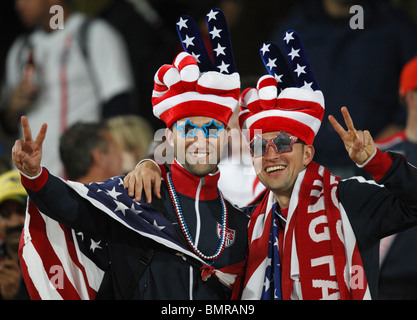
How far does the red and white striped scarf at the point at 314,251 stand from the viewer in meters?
3.66

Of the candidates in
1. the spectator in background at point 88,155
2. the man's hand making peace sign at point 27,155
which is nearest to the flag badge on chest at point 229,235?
the man's hand making peace sign at point 27,155

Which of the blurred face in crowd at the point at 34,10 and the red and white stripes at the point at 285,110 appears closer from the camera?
the red and white stripes at the point at 285,110

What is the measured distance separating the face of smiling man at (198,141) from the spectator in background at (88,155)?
1.37 meters

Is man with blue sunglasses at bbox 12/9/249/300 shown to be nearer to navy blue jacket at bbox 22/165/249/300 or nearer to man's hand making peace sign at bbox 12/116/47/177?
navy blue jacket at bbox 22/165/249/300

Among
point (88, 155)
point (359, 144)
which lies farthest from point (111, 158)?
point (359, 144)

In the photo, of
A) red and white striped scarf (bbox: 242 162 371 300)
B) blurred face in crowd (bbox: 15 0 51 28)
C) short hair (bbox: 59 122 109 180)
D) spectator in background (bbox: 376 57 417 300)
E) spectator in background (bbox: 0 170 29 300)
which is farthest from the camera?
blurred face in crowd (bbox: 15 0 51 28)

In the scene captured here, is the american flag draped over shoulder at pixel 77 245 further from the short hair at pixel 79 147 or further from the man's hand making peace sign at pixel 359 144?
the short hair at pixel 79 147

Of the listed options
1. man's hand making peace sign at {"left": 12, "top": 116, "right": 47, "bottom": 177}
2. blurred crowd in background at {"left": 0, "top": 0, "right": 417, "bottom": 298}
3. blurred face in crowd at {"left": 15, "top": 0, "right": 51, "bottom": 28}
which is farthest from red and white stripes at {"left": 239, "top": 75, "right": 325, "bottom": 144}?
blurred face in crowd at {"left": 15, "top": 0, "right": 51, "bottom": 28}

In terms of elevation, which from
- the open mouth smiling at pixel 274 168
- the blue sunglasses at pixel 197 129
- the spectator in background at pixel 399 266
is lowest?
the spectator in background at pixel 399 266

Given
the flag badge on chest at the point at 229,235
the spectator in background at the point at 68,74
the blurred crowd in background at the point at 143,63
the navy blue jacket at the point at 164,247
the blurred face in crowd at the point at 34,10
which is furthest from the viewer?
the blurred face in crowd at the point at 34,10

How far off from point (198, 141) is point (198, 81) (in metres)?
0.28

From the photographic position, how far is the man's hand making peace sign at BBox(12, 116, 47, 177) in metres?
3.57

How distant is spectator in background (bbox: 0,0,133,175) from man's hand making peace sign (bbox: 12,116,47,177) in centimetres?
271

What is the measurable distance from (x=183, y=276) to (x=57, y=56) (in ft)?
9.73
